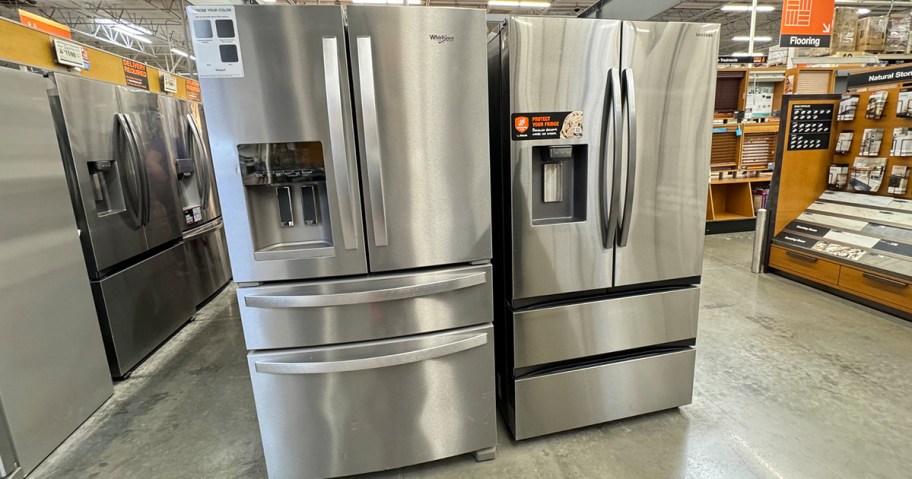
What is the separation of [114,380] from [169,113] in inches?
83.0

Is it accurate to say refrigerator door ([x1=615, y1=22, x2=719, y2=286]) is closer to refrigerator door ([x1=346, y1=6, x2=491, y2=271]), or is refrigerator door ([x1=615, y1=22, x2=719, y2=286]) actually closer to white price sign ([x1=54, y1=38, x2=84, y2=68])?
refrigerator door ([x1=346, y1=6, x2=491, y2=271])

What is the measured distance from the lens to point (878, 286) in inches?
128

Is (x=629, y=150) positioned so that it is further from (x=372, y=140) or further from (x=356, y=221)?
(x=356, y=221)

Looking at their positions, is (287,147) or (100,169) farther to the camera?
(100,169)

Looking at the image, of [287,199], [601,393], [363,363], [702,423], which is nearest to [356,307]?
[363,363]

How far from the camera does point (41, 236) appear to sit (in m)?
2.05

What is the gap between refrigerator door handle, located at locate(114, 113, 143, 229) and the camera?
107 inches

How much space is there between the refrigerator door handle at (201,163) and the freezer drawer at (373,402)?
9.47 ft

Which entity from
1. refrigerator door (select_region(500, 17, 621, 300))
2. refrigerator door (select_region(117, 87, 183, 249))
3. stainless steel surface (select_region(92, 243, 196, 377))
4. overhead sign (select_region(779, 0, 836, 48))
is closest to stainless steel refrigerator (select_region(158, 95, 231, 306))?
refrigerator door (select_region(117, 87, 183, 249))

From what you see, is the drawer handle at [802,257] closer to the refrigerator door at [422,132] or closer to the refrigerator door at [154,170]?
the refrigerator door at [422,132]

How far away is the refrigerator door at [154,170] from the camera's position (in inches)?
114

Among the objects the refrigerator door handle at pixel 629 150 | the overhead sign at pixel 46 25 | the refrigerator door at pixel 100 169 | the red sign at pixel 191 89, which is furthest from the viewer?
the red sign at pixel 191 89

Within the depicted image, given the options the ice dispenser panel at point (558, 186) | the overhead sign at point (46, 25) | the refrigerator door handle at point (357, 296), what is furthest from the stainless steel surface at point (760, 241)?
the overhead sign at point (46, 25)

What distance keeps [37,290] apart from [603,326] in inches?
108
